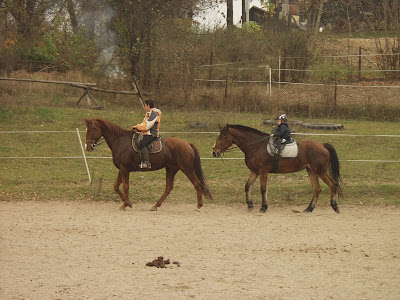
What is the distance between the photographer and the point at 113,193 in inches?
604

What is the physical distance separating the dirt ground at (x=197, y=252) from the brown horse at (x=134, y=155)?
557 millimetres

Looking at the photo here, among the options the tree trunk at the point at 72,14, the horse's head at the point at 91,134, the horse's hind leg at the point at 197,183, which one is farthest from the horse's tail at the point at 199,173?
the tree trunk at the point at 72,14

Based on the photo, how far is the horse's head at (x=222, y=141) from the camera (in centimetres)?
1407

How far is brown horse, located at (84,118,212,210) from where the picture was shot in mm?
13820

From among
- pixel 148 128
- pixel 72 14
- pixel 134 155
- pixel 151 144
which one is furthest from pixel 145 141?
pixel 72 14

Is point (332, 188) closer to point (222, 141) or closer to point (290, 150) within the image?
point (290, 150)

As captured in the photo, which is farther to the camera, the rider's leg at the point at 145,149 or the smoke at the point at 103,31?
the smoke at the point at 103,31

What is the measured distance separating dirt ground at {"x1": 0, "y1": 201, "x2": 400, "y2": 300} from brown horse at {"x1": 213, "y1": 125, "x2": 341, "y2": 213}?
57 centimetres

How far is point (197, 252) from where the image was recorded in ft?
33.9

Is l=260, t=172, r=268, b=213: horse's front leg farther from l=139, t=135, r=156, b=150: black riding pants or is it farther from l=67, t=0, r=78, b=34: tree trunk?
l=67, t=0, r=78, b=34: tree trunk

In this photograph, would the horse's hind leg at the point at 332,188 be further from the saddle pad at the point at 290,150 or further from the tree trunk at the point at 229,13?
the tree trunk at the point at 229,13

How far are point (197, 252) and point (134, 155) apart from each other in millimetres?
4070

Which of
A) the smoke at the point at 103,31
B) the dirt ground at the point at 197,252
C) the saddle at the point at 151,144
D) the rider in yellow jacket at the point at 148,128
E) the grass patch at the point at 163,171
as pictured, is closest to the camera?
the dirt ground at the point at 197,252

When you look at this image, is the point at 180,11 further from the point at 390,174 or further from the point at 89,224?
the point at 89,224
